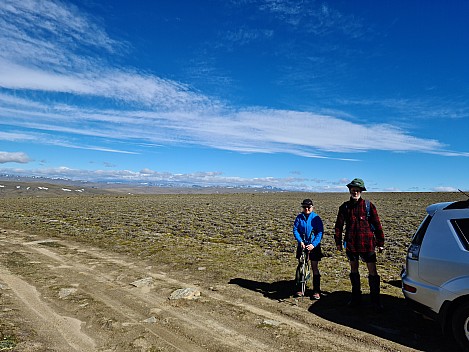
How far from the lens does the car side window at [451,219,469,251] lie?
4.88m

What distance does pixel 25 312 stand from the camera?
6.41 metres

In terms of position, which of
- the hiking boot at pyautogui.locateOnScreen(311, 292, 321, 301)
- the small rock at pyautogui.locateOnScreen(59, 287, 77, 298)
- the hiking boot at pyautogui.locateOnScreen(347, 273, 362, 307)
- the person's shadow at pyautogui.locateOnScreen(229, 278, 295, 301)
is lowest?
the small rock at pyautogui.locateOnScreen(59, 287, 77, 298)

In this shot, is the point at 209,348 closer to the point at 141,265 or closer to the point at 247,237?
the point at 141,265

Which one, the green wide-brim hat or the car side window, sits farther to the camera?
the green wide-brim hat

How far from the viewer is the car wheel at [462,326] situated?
4.69m

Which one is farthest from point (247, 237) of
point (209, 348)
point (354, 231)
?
point (209, 348)

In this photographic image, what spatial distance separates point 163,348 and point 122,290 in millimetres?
3278

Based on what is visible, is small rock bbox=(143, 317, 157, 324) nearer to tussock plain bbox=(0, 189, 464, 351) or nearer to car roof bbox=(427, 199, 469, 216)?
tussock plain bbox=(0, 189, 464, 351)

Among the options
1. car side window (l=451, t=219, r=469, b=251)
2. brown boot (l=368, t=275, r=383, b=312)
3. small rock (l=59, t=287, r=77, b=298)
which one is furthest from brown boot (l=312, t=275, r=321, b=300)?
small rock (l=59, t=287, r=77, b=298)

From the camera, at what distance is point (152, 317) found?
20.6ft

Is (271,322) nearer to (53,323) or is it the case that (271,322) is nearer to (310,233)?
(310,233)

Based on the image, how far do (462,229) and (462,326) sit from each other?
135 centimetres

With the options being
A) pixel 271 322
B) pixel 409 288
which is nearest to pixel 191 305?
pixel 271 322

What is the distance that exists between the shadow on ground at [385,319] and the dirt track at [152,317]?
0.14 metres
